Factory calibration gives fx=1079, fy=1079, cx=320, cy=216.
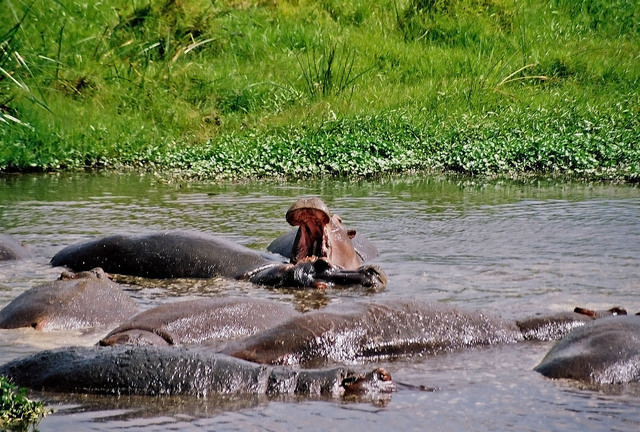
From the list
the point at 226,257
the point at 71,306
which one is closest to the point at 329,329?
the point at 71,306

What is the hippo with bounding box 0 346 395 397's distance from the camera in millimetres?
3945

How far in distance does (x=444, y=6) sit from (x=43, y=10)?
6.23 metres

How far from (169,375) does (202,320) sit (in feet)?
3.89

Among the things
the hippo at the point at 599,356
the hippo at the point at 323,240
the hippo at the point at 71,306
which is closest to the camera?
the hippo at the point at 599,356

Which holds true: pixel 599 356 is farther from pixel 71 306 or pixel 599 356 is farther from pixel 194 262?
pixel 194 262

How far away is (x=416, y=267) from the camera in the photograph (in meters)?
7.41

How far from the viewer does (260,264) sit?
23.2ft

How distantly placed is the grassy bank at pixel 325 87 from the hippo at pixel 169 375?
688cm

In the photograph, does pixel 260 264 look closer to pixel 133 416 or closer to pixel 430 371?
pixel 430 371

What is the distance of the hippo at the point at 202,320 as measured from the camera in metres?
4.84

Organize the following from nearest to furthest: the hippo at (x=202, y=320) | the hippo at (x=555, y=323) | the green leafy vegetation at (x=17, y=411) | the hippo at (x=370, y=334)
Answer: the green leafy vegetation at (x=17, y=411) → the hippo at (x=370, y=334) → the hippo at (x=202, y=320) → the hippo at (x=555, y=323)

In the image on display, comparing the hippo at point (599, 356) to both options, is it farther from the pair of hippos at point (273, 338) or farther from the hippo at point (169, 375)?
the hippo at point (169, 375)

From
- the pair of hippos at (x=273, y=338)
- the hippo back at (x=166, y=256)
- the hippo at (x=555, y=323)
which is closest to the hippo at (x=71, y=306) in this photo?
the pair of hippos at (x=273, y=338)

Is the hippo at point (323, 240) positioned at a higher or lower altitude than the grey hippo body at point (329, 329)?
higher
